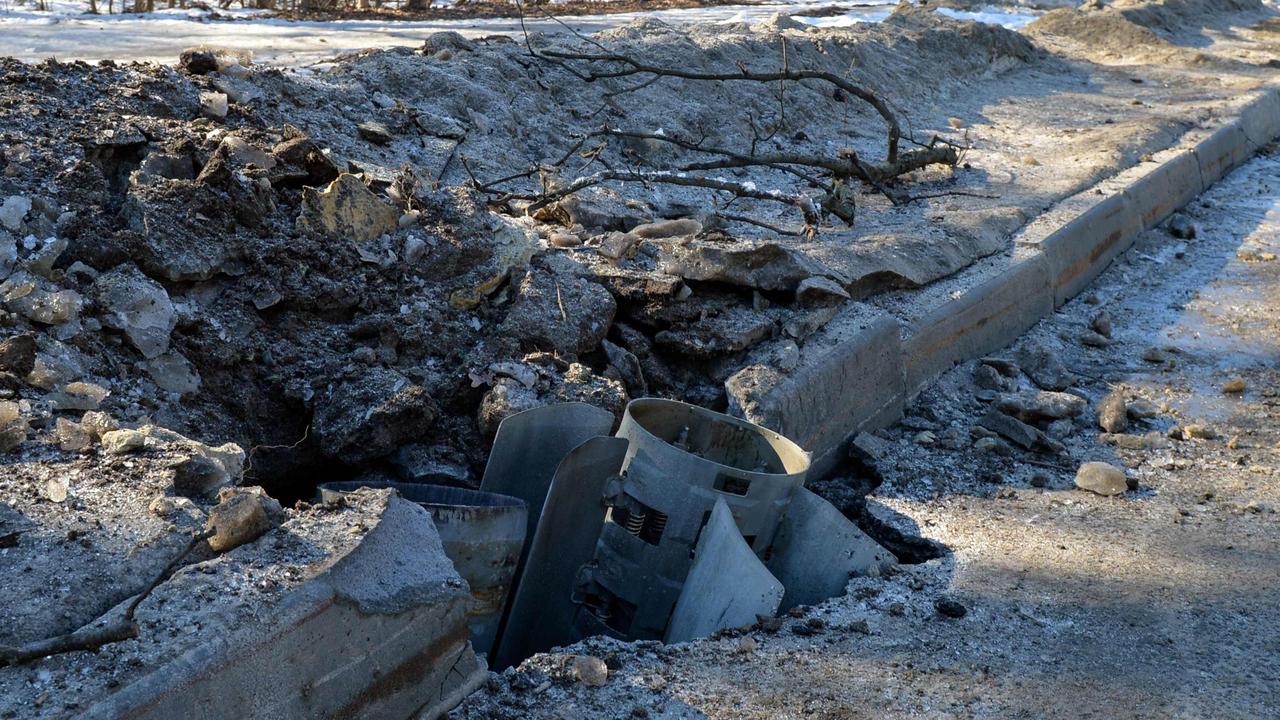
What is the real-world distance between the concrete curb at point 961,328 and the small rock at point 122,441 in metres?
2.13

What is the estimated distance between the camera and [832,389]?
14.8ft

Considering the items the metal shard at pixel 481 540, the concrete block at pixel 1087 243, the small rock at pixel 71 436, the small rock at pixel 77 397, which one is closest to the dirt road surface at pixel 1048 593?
the metal shard at pixel 481 540

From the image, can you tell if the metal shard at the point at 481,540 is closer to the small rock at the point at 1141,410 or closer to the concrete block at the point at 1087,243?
the small rock at the point at 1141,410

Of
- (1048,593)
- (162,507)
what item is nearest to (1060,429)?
(1048,593)

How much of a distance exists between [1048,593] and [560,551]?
4.99ft

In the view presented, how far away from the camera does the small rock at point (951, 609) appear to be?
3269 millimetres

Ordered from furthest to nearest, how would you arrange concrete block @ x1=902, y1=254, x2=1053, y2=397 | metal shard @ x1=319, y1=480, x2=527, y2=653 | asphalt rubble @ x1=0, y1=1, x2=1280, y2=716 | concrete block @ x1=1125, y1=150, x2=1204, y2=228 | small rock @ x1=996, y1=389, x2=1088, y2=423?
concrete block @ x1=1125, y1=150, x2=1204, y2=228 < concrete block @ x1=902, y1=254, x2=1053, y2=397 < small rock @ x1=996, y1=389, x2=1088, y2=423 < metal shard @ x1=319, y1=480, x2=527, y2=653 < asphalt rubble @ x1=0, y1=1, x2=1280, y2=716

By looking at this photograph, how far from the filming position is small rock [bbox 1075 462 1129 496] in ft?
13.8

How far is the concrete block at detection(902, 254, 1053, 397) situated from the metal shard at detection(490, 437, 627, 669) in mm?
1901

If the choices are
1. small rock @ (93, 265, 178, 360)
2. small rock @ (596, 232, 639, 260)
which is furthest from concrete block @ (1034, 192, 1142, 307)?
small rock @ (93, 265, 178, 360)

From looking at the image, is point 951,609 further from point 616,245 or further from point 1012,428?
point 616,245

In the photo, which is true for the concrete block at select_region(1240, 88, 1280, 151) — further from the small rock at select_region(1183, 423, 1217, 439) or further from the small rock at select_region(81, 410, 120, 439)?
the small rock at select_region(81, 410, 120, 439)

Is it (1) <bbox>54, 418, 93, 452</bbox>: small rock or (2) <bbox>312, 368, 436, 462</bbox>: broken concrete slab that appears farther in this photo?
(2) <bbox>312, 368, 436, 462</bbox>: broken concrete slab

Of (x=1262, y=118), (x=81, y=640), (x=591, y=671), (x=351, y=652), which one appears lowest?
(x=591, y=671)
